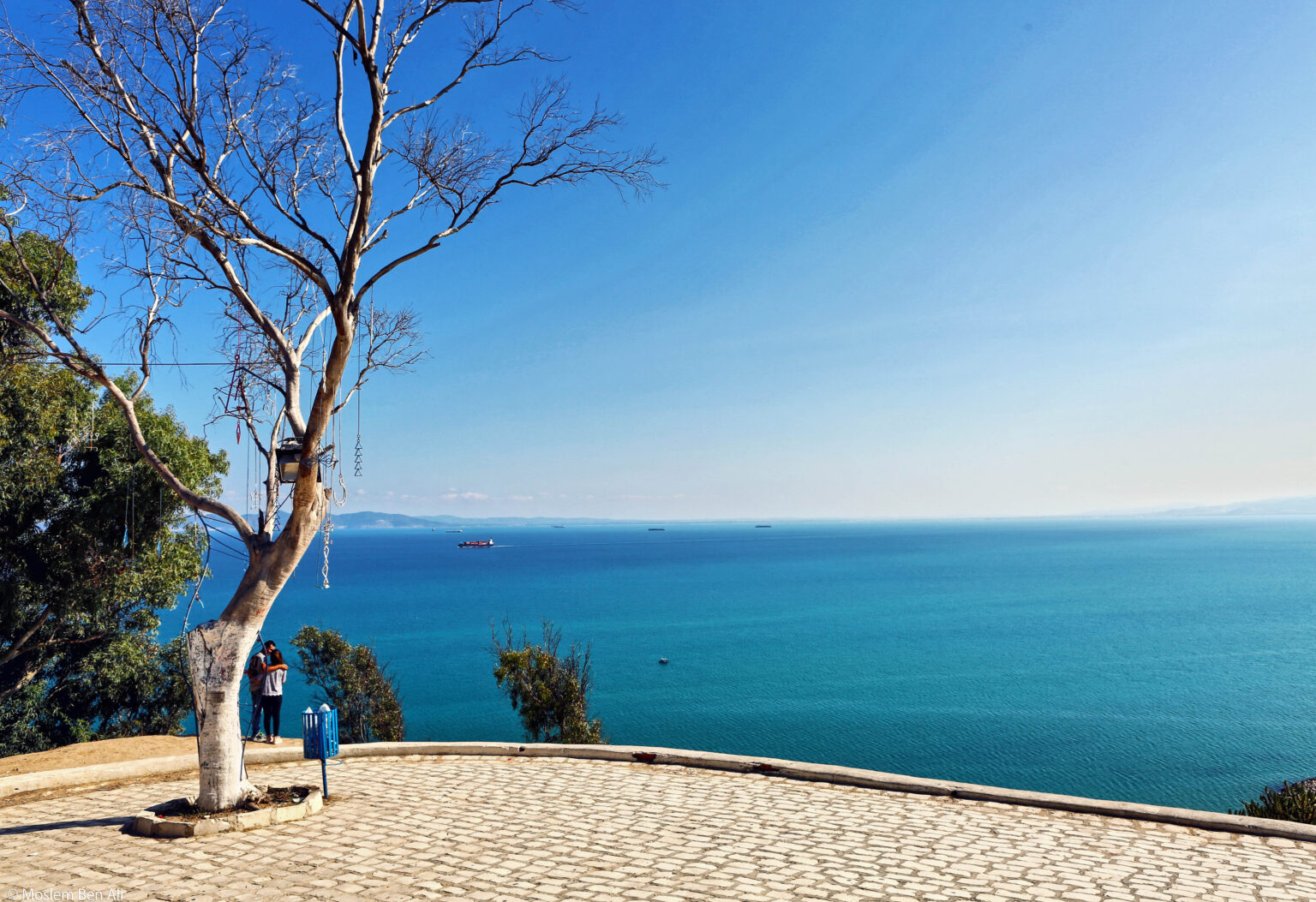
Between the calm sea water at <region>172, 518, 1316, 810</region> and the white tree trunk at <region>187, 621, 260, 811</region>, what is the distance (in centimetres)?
2960

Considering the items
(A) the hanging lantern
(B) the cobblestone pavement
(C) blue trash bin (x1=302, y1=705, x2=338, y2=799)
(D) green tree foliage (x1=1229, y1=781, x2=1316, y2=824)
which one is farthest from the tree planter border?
(D) green tree foliage (x1=1229, y1=781, x2=1316, y2=824)

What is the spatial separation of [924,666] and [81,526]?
165 ft

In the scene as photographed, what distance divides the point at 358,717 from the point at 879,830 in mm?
28487

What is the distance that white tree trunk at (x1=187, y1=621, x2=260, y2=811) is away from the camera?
7.28 meters

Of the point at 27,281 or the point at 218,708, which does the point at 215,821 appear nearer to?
the point at 218,708

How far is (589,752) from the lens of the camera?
10.5 m

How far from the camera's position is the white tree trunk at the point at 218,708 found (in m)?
7.28

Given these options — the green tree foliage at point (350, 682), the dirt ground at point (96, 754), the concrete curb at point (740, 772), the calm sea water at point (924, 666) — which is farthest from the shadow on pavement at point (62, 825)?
the calm sea water at point (924, 666)

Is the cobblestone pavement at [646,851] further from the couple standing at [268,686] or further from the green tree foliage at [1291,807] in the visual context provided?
the green tree foliage at [1291,807]

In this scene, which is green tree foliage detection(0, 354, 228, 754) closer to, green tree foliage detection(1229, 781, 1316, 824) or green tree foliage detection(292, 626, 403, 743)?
green tree foliage detection(292, 626, 403, 743)

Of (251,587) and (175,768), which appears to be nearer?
(251,587)

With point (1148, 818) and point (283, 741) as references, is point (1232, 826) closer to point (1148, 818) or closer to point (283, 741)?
point (1148, 818)

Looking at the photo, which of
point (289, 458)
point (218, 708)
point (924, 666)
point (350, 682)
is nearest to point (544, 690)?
point (350, 682)

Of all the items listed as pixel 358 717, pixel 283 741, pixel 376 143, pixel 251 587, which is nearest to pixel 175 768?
pixel 283 741
